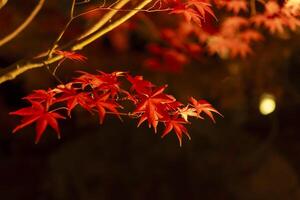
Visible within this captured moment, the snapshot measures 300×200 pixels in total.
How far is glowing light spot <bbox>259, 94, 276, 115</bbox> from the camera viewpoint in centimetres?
757

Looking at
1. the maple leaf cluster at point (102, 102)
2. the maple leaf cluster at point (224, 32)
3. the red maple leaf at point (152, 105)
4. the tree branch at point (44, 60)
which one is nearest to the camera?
the maple leaf cluster at point (102, 102)

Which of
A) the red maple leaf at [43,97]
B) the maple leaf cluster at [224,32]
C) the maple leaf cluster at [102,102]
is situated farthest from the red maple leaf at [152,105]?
the maple leaf cluster at [224,32]

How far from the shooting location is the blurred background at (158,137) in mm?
6359

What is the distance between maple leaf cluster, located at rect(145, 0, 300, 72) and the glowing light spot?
32.7 inches

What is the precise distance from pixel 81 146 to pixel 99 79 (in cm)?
393

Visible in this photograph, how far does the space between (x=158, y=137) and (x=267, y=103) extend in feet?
7.33

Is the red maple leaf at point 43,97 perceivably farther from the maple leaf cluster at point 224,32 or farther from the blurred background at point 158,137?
the blurred background at point 158,137

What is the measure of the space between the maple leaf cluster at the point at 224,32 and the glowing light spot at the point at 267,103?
83cm

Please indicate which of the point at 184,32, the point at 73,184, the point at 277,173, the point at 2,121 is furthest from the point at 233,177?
the point at 2,121

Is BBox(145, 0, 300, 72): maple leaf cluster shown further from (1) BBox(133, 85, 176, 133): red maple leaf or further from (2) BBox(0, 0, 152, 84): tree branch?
(1) BBox(133, 85, 176, 133): red maple leaf

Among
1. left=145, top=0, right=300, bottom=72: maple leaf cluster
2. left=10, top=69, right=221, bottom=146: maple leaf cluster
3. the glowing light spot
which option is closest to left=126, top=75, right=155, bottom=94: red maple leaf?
left=10, top=69, right=221, bottom=146: maple leaf cluster

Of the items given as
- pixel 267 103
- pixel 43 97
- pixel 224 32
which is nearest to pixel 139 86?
pixel 43 97

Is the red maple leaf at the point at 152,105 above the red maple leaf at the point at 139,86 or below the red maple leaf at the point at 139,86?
below

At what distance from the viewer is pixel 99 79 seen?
3.05 meters
